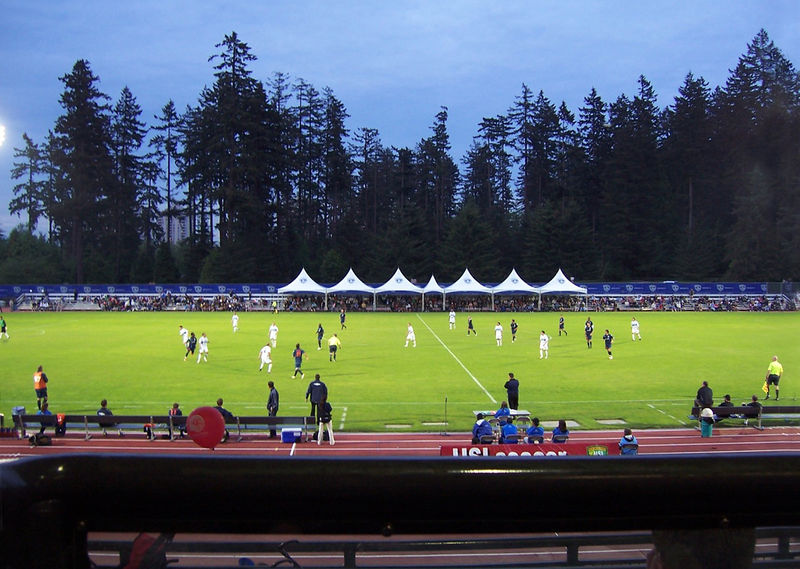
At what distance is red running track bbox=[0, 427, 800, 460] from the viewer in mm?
12891

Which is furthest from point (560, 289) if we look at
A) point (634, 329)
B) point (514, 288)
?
point (634, 329)

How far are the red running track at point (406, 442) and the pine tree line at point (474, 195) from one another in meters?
22.0

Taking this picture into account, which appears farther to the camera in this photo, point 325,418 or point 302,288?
point 302,288

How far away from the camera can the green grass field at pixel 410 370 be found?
17.5 meters

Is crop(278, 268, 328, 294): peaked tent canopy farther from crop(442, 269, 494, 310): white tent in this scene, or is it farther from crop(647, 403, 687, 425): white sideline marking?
crop(647, 403, 687, 425): white sideline marking

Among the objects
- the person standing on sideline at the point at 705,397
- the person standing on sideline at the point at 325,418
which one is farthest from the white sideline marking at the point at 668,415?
Result: the person standing on sideline at the point at 325,418

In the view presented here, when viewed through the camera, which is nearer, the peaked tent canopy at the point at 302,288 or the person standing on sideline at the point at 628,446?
the person standing on sideline at the point at 628,446

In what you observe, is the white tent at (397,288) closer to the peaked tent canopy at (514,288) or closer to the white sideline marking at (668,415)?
the peaked tent canopy at (514,288)

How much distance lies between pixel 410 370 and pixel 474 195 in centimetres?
6662

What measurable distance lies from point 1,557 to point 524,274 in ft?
232

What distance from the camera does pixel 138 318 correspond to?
46406mm

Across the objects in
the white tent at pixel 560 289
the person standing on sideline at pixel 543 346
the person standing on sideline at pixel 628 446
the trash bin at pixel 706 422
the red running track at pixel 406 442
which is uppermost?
the white tent at pixel 560 289

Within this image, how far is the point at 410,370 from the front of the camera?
77.2ft

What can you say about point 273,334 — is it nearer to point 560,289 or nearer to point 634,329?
point 634,329
